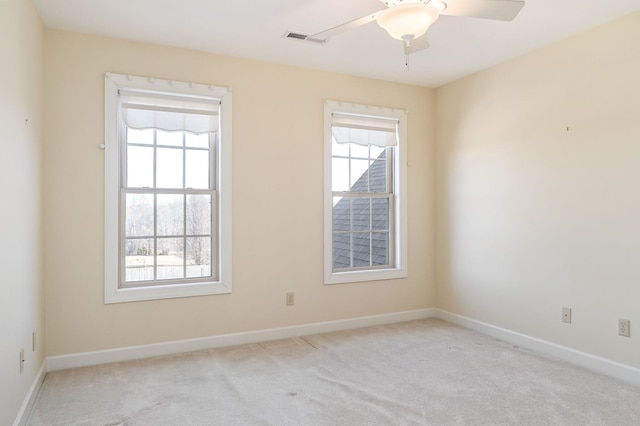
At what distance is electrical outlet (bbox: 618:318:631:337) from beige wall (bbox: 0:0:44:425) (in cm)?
382

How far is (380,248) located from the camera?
456 centimetres

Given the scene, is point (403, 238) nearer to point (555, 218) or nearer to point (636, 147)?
point (555, 218)

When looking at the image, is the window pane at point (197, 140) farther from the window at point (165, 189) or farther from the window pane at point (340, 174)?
the window pane at point (340, 174)

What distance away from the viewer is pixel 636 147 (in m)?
2.89

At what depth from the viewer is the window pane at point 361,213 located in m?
4.44

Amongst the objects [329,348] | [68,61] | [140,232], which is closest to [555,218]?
[329,348]

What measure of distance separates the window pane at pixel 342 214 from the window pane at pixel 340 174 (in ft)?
0.42

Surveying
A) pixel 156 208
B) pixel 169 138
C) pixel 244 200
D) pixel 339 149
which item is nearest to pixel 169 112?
pixel 169 138

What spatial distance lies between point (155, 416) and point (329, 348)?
1.58 meters

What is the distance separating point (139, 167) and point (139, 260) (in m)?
0.78

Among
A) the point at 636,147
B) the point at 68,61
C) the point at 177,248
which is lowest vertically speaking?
the point at 177,248

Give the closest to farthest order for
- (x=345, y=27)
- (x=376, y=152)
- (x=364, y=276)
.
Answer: (x=345, y=27), (x=364, y=276), (x=376, y=152)

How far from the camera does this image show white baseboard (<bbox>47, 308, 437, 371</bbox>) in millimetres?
3152

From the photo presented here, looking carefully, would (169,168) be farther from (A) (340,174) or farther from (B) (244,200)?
(A) (340,174)
